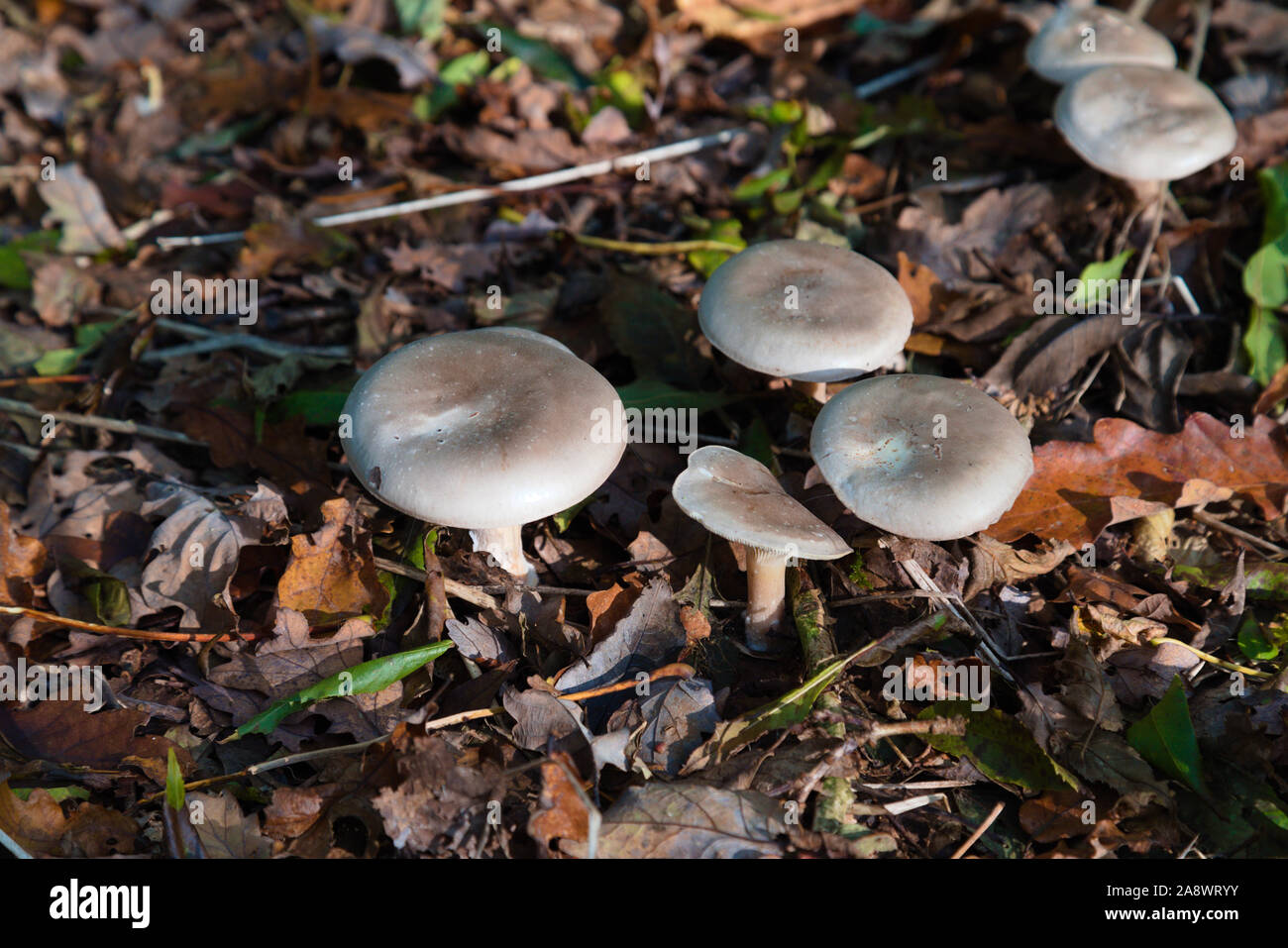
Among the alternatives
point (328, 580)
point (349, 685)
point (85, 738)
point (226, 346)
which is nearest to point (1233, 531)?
point (349, 685)

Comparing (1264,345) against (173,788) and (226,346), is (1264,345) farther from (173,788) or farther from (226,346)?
(226,346)

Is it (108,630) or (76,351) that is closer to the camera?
(108,630)

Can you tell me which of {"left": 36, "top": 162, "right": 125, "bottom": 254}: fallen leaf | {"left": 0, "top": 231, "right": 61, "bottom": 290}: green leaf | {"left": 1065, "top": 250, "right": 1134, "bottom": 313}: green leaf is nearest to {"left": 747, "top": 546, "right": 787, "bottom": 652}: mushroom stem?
{"left": 1065, "top": 250, "right": 1134, "bottom": 313}: green leaf

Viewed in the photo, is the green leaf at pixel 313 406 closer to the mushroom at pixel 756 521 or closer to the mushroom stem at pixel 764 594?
the mushroom at pixel 756 521

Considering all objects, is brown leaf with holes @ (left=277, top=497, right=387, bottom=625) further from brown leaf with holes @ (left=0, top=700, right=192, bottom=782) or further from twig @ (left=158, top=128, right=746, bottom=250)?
twig @ (left=158, top=128, right=746, bottom=250)

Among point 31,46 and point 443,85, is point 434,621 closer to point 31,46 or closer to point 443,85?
point 443,85

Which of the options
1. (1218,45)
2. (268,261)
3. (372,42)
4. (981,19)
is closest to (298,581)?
(268,261)
